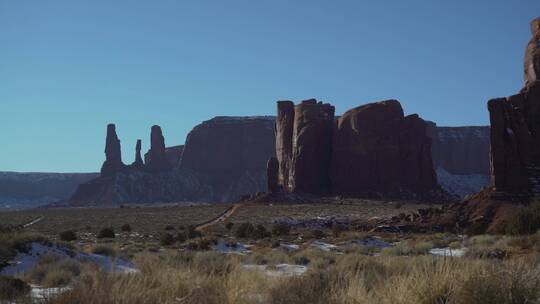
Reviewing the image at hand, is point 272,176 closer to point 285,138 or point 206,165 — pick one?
point 285,138

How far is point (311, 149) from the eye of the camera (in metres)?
83.9

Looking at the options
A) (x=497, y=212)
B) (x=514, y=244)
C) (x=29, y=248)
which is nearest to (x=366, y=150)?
(x=497, y=212)

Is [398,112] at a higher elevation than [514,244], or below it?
higher

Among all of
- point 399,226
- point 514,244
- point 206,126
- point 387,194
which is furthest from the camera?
point 206,126

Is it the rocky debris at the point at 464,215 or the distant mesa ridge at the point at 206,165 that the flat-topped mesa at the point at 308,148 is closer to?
the distant mesa ridge at the point at 206,165

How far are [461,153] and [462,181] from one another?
17.3 m

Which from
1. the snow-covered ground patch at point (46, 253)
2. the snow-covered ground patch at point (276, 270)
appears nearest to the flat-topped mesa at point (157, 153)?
the snow-covered ground patch at point (46, 253)

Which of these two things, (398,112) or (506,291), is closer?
(506,291)

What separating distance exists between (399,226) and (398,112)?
46.3 meters

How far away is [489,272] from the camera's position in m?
6.13

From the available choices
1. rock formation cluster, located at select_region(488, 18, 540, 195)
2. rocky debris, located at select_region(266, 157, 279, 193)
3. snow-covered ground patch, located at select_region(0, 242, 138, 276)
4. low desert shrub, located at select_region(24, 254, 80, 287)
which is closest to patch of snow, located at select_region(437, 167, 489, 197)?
rocky debris, located at select_region(266, 157, 279, 193)

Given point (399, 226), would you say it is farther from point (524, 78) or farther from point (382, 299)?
point (382, 299)

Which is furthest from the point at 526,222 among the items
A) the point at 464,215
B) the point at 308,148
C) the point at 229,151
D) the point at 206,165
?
the point at 229,151

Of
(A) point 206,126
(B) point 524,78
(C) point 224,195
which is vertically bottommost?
(C) point 224,195
